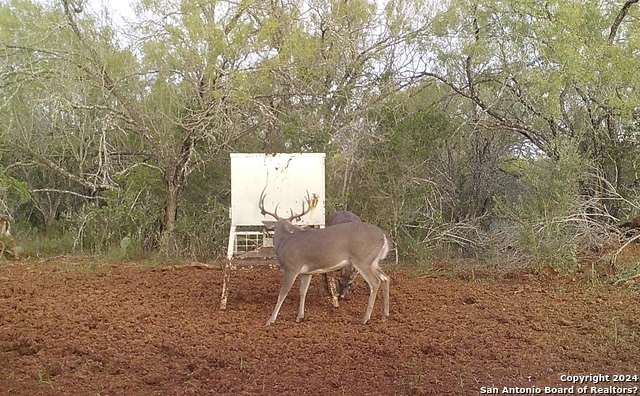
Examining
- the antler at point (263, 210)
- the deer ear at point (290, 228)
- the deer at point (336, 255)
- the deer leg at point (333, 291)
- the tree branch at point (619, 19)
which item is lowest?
the deer leg at point (333, 291)

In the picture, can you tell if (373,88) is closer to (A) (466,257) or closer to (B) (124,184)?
(A) (466,257)

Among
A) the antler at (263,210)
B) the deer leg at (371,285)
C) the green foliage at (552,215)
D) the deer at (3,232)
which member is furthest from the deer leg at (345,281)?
the deer at (3,232)

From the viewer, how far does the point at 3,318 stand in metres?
7.21

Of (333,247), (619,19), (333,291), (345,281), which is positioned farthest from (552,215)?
(333,247)

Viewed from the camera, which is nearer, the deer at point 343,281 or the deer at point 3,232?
the deer at point 343,281

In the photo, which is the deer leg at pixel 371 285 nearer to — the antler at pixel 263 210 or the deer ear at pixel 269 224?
the deer ear at pixel 269 224

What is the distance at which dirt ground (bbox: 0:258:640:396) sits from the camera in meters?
5.04

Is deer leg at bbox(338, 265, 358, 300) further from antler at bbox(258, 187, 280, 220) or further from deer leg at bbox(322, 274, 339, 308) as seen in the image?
antler at bbox(258, 187, 280, 220)

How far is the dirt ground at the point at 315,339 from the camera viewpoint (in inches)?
198

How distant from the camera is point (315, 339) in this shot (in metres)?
6.32

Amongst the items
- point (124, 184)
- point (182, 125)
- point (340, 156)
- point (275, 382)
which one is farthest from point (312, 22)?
point (275, 382)

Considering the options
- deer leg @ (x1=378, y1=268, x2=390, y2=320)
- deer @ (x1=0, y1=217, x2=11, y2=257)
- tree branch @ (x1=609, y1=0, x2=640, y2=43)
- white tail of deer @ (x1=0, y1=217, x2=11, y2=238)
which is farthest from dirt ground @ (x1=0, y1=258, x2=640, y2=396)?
tree branch @ (x1=609, y1=0, x2=640, y2=43)

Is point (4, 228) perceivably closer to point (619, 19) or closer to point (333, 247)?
point (333, 247)

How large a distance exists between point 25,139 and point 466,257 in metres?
7.83
